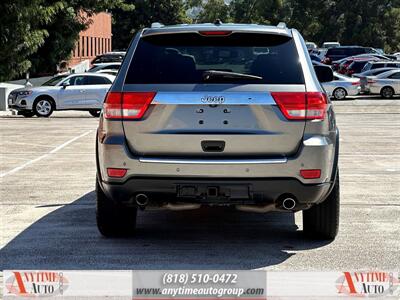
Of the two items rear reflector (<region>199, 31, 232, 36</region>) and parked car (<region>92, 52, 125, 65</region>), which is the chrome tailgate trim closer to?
rear reflector (<region>199, 31, 232, 36</region>)

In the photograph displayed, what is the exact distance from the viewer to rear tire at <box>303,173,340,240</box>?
754 centimetres

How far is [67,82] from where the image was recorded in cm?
2733

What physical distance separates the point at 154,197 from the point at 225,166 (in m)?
0.66

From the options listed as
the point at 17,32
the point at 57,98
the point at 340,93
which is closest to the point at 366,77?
the point at 340,93

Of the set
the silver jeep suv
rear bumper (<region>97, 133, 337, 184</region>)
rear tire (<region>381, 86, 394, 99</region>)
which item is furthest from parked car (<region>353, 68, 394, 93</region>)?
rear bumper (<region>97, 133, 337, 184</region>)

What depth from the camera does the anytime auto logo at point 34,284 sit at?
213 inches

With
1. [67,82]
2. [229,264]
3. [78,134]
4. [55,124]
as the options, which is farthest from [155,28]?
[67,82]

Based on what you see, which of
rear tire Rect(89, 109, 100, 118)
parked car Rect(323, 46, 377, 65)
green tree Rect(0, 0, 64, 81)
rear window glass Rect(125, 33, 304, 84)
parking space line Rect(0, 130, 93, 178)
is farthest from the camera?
parked car Rect(323, 46, 377, 65)

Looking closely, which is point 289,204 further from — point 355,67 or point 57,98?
point 355,67

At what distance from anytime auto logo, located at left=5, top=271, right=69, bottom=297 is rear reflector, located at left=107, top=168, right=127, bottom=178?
1445 mm

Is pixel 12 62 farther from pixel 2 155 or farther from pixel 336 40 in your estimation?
pixel 336 40

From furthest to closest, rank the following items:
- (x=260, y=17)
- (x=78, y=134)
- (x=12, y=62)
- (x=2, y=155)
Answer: (x=260, y=17) < (x=12, y=62) < (x=78, y=134) < (x=2, y=155)

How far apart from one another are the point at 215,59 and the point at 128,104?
2.84ft

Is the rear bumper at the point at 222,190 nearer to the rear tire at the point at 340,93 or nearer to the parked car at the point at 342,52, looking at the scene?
the rear tire at the point at 340,93
